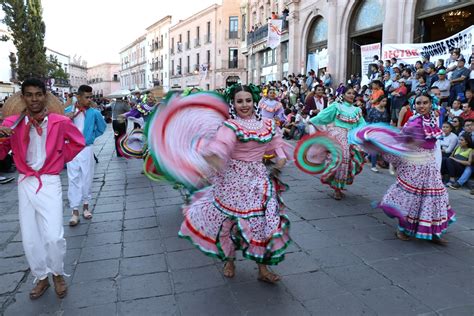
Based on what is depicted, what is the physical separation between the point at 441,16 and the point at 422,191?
11.3 metres

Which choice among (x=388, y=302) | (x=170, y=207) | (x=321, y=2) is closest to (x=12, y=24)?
(x=321, y=2)

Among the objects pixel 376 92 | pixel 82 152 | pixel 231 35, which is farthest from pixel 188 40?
pixel 82 152

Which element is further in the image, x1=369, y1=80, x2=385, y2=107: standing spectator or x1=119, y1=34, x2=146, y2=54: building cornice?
x1=119, y1=34, x2=146, y2=54: building cornice

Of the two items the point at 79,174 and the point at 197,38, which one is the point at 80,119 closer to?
the point at 79,174

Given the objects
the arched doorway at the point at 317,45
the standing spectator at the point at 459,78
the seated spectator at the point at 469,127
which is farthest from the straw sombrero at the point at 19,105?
the arched doorway at the point at 317,45

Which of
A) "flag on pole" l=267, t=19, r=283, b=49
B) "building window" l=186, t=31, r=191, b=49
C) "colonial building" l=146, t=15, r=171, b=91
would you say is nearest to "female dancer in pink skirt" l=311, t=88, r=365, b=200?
"flag on pole" l=267, t=19, r=283, b=49

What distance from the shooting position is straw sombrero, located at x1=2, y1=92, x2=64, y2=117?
3375 mm

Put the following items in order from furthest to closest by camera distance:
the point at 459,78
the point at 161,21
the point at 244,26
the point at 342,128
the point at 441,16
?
A: the point at 161,21
the point at 244,26
the point at 441,16
the point at 459,78
the point at 342,128

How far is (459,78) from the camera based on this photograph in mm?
9328

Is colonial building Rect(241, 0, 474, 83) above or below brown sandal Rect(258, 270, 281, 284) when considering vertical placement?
above

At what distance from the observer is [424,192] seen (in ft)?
14.6

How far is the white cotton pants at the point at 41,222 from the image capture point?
10.8 feet

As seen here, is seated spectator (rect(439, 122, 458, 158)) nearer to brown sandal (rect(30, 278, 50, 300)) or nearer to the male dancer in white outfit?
the male dancer in white outfit

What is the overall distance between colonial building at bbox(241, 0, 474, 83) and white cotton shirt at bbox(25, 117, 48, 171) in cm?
1209
